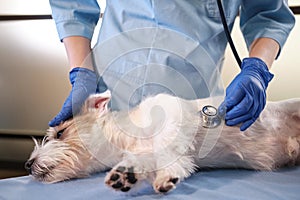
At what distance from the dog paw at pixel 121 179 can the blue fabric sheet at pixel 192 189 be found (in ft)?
0.08

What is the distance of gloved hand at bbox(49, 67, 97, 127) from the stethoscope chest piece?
31cm

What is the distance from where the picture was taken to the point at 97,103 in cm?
104

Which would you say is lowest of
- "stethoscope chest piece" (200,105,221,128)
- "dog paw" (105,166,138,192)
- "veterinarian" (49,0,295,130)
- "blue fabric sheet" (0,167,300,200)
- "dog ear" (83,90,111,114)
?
"blue fabric sheet" (0,167,300,200)

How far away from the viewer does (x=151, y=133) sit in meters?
0.95

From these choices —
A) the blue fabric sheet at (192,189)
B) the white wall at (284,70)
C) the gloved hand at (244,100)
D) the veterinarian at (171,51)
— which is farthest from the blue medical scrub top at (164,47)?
the white wall at (284,70)

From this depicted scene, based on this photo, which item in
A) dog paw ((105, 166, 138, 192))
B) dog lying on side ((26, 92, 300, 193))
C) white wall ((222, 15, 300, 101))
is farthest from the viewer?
white wall ((222, 15, 300, 101))

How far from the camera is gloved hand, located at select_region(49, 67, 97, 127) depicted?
40.9 inches

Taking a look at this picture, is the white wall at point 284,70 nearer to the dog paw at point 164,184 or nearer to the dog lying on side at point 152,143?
the dog lying on side at point 152,143

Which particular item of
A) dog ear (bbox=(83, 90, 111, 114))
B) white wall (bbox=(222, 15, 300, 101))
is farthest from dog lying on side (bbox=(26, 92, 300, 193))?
white wall (bbox=(222, 15, 300, 101))

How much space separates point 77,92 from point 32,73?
1.00 meters

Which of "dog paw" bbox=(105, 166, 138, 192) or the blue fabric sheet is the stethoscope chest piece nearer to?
the blue fabric sheet

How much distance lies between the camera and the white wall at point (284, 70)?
5.76 feet

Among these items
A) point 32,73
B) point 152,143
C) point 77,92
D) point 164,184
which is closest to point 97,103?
point 77,92

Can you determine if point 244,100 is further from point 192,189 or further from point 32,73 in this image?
point 32,73
